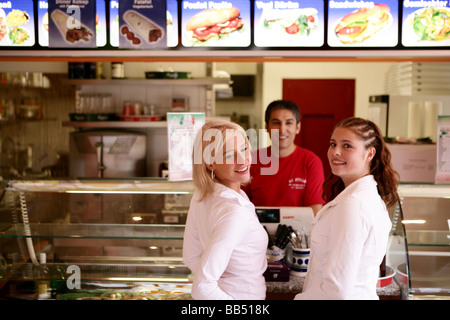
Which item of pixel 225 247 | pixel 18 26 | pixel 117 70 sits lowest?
pixel 225 247

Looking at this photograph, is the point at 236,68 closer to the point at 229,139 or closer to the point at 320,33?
the point at 320,33

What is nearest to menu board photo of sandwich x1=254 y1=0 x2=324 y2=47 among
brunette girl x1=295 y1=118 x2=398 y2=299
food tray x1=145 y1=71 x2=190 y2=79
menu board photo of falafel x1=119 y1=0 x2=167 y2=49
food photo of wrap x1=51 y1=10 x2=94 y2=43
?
menu board photo of falafel x1=119 y1=0 x2=167 y2=49

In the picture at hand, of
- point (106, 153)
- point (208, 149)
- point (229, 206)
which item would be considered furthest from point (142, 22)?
point (106, 153)

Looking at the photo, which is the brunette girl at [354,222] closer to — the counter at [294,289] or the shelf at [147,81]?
the counter at [294,289]

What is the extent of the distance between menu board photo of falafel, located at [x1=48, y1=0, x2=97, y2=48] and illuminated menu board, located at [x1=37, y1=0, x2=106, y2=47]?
3 cm

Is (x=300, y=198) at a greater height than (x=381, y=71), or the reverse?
(x=381, y=71)

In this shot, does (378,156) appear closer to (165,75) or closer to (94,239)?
(94,239)

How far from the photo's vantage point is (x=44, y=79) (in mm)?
6973

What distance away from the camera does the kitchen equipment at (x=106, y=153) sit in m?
5.84

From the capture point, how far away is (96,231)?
2.90 metres

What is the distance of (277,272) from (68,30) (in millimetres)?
2433

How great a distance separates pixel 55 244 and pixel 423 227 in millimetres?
2123
